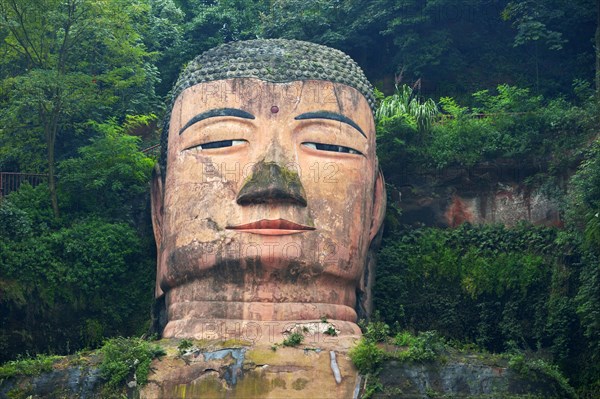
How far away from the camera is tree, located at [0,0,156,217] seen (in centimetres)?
2117

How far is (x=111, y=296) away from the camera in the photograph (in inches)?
810

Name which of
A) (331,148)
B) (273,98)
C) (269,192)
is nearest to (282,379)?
(269,192)

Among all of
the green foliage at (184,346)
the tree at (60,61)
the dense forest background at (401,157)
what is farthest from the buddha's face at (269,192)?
the tree at (60,61)

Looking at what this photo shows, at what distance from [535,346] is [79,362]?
7.25 metres

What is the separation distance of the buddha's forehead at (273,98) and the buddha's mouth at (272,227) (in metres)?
1.68

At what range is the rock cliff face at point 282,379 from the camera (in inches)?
651

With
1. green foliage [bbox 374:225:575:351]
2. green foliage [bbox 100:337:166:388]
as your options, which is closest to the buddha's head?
green foliage [bbox 100:337:166:388]

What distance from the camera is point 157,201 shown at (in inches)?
802

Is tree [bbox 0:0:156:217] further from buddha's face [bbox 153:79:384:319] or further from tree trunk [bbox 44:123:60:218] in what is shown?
buddha's face [bbox 153:79:384:319]

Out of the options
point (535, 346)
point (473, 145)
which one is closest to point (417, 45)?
point (473, 145)

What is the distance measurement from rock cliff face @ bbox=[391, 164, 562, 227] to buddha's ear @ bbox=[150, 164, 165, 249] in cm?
433

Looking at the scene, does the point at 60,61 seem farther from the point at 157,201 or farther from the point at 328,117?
the point at 328,117

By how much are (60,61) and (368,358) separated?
343 inches

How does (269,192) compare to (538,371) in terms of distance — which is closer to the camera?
(538,371)
